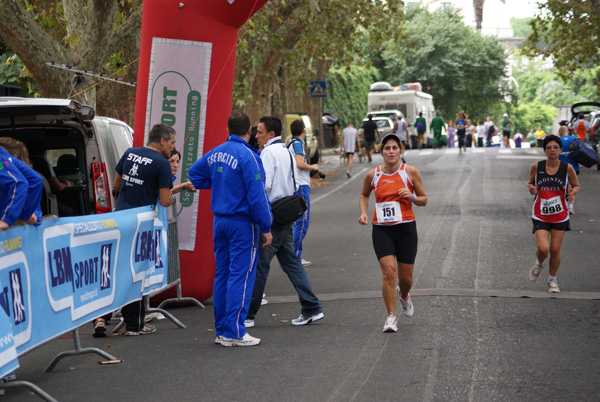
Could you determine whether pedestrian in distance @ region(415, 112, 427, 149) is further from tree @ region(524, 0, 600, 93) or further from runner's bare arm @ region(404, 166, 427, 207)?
runner's bare arm @ region(404, 166, 427, 207)

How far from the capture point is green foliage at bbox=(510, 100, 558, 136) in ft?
361

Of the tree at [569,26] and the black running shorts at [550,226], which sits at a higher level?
the tree at [569,26]

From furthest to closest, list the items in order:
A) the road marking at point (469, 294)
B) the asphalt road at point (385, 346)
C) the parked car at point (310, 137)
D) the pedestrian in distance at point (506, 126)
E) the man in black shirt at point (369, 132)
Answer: the pedestrian in distance at point (506, 126), the parked car at point (310, 137), the man in black shirt at point (369, 132), the road marking at point (469, 294), the asphalt road at point (385, 346)

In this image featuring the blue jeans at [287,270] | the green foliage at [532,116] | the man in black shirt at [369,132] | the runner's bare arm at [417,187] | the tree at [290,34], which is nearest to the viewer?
the runner's bare arm at [417,187]

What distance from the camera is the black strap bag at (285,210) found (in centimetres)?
843

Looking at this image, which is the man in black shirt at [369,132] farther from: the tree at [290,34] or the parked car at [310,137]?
the tree at [290,34]

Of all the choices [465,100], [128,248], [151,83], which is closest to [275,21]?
[151,83]

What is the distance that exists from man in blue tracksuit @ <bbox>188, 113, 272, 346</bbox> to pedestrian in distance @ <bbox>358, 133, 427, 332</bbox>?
1.02 metres

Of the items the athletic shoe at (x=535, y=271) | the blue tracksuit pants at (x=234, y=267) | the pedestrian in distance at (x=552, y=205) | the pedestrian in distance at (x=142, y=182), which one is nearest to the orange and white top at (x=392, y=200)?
the blue tracksuit pants at (x=234, y=267)

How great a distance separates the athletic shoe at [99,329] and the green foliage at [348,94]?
156ft

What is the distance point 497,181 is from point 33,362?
1872cm

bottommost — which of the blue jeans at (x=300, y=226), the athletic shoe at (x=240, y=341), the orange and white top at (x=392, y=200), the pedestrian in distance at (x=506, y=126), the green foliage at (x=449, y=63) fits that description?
the athletic shoe at (x=240, y=341)

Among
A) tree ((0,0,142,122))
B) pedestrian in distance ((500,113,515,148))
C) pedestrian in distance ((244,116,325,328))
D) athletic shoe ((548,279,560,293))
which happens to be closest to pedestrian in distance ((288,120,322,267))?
pedestrian in distance ((244,116,325,328))

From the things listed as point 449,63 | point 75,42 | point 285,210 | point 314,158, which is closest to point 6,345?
point 285,210
